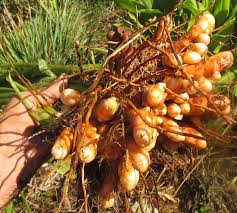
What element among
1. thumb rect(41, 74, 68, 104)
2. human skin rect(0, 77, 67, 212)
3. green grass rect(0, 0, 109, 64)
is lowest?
green grass rect(0, 0, 109, 64)

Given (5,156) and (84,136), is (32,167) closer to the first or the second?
(5,156)

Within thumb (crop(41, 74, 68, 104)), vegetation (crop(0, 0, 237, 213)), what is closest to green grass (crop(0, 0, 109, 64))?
vegetation (crop(0, 0, 237, 213))

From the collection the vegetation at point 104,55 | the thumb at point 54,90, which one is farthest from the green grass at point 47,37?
the thumb at point 54,90

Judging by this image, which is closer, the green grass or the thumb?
the thumb

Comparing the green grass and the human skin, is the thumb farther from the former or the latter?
the green grass

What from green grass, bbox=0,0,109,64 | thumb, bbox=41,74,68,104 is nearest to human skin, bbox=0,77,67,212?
thumb, bbox=41,74,68,104

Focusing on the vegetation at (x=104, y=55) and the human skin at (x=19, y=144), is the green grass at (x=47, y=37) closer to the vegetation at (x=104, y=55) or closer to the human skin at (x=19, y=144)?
the vegetation at (x=104, y=55)

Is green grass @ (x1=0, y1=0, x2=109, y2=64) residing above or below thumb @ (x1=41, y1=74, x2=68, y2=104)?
below

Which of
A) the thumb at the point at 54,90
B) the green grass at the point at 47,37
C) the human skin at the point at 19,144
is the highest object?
the thumb at the point at 54,90

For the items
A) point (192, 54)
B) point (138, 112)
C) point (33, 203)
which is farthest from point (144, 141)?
point (33, 203)
